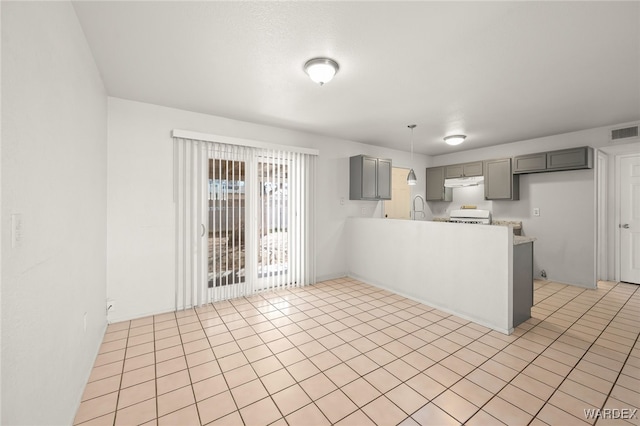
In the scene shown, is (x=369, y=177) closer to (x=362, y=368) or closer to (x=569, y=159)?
(x=569, y=159)

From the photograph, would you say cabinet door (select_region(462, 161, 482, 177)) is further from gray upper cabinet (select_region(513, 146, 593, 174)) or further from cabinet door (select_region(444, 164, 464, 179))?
gray upper cabinet (select_region(513, 146, 593, 174))

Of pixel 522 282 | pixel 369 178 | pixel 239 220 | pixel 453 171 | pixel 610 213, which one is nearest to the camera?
pixel 522 282

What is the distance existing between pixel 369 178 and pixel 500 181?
8.77 ft

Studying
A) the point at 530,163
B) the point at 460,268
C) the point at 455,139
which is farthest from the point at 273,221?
the point at 530,163

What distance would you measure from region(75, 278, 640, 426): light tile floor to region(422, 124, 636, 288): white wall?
111 centimetres

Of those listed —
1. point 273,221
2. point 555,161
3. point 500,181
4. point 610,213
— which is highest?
point 555,161

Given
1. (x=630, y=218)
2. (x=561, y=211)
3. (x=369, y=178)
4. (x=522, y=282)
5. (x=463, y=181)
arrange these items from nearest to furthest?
(x=522, y=282) → (x=630, y=218) → (x=561, y=211) → (x=369, y=178) → (x=463, y=181)

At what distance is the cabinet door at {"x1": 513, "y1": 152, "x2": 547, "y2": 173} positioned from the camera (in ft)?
15.5

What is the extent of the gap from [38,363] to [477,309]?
3721 mm

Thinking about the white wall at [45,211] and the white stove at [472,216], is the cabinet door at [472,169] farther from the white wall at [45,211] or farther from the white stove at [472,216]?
the white wall at [45,211]

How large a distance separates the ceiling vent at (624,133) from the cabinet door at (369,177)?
3.66 meters

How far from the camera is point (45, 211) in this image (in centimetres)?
132

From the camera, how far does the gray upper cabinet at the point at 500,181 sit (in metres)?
5.15

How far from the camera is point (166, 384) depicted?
204cm
